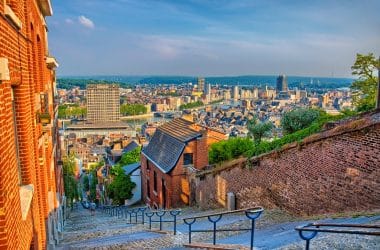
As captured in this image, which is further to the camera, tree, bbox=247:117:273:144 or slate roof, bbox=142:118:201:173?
tree, bbox=247:117:273:144

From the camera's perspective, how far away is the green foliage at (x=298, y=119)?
20.6 meters

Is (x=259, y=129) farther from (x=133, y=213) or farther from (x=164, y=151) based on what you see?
(x=133, y=213)

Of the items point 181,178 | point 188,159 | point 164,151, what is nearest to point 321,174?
point 188,159

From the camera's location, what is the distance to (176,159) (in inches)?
834

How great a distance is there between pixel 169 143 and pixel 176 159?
2.27 m

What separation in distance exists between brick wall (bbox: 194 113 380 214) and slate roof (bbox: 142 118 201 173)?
21.0 feet

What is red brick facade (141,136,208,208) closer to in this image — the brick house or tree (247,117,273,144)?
the brick house

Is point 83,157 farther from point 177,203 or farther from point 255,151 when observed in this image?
point 255,151

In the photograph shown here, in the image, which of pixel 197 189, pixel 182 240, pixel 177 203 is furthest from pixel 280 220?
pixel 177 203

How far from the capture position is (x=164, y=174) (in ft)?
73.4

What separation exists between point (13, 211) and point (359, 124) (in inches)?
337

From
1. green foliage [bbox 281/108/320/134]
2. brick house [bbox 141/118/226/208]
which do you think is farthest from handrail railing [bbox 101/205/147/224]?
green foliage [bbox 281/108/320/134]

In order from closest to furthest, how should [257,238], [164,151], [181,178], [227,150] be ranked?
[257,238] → [181,178] → [164,151] → [227,150]

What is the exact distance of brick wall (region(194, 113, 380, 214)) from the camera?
9.47 m
